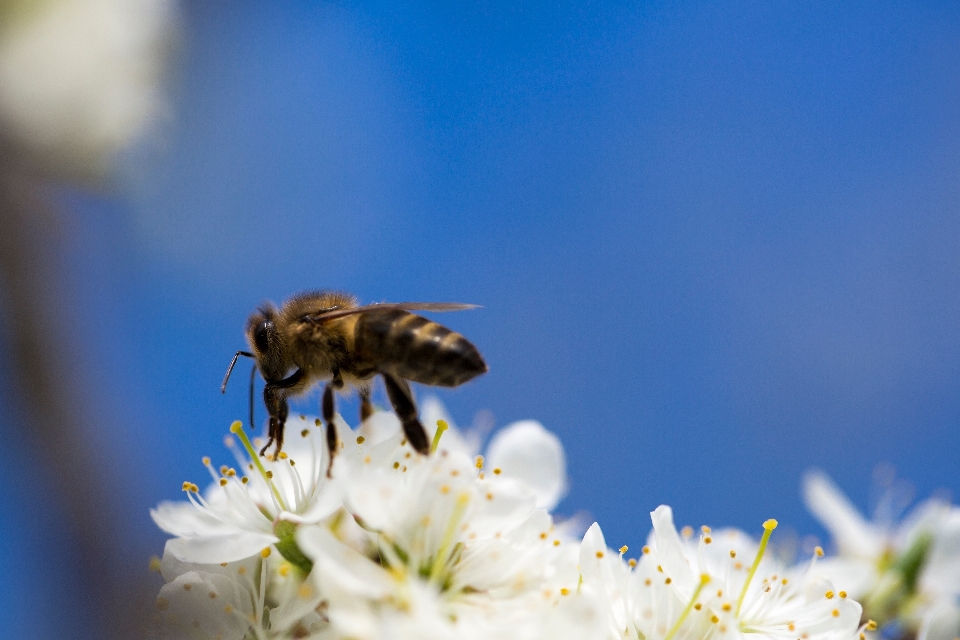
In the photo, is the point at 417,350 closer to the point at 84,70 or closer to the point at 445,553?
the point at 445,553

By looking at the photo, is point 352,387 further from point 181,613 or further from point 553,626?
point 553,626

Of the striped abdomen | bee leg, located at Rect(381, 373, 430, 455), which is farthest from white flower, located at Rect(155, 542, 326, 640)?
the striped abdomen

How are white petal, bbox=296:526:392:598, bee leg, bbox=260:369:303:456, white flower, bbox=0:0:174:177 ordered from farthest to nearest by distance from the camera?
white flower, bbox=0:0:174:177
bee leg, bbox=260:369:303:456
white petal, bbox=296:526:392:598

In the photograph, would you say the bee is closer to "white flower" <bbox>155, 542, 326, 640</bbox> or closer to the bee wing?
the bee wing

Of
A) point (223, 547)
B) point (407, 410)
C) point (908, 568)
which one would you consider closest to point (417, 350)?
point (407, 410)

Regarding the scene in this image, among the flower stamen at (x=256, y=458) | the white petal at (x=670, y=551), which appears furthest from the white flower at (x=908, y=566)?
the flower stamen at (x=256, y=458)
